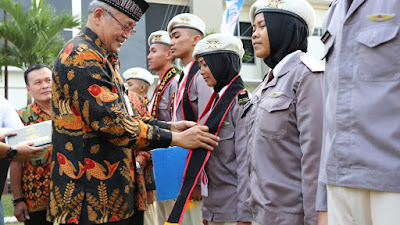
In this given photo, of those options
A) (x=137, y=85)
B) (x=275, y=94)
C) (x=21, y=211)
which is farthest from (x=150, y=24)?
(x=275, y=94)

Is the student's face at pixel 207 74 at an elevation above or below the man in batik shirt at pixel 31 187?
above

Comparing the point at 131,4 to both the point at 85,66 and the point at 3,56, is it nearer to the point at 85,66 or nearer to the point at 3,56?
the point at 85,66

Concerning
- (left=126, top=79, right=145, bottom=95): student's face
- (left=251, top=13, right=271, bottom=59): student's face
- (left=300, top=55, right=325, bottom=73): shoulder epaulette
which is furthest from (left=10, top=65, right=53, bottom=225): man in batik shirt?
(left=126, top=79, right=145, bottom=95): student's face

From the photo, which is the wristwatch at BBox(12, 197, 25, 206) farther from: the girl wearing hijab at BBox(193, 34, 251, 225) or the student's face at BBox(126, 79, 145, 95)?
the student's face at BBox(126, 79, 145, 95)

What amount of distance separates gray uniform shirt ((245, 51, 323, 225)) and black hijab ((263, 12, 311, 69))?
0.10m

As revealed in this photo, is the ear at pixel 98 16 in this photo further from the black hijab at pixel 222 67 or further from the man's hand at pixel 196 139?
the black hijab at pixel 222 67

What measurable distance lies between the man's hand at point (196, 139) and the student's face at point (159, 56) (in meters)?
2.48

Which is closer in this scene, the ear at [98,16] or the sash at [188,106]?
the ear at [98,16]

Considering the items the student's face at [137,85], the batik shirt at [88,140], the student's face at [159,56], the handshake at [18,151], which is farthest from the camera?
the student's face at [137,85]

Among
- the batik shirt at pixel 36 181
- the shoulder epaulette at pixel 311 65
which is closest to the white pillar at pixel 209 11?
the batik shirt at pixel 36 181

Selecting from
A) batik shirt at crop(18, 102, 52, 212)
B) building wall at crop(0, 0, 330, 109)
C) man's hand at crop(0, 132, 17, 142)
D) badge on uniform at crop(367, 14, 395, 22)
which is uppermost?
badge on uniform at crop(367, 14, 395, 22)

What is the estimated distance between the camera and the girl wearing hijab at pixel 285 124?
2.09 meters

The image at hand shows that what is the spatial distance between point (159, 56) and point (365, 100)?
4031 millimetres

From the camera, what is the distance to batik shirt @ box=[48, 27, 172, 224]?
241 cm
